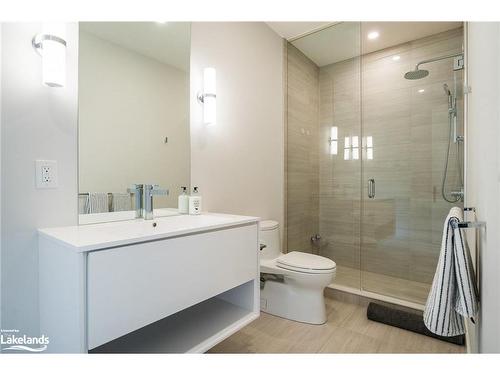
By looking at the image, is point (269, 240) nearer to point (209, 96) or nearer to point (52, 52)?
point (209, 96)

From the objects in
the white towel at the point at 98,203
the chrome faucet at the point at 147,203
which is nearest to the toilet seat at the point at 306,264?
the chrome faucet at the point at 147,203

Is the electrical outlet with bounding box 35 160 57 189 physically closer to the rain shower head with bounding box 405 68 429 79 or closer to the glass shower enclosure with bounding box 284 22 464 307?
the glass shower enclosure with bounding box 284 22 464 307

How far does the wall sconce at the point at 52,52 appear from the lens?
1016mm

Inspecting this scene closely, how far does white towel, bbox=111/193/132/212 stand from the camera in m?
1.34

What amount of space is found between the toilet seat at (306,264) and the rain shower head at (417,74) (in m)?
1.86

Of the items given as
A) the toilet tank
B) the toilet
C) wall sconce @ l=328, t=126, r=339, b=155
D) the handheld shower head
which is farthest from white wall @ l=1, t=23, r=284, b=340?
the handheld shower head

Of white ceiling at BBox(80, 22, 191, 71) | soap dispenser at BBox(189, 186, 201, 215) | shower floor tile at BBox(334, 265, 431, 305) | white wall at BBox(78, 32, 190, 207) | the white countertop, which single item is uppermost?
white ceiling at BBox(80, 22, 191, 71)

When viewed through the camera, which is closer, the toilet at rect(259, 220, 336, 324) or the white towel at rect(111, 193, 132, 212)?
the white towel at rect(111, 193, 132, 212)

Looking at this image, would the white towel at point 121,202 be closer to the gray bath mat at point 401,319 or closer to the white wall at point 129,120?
the white wall at point 129,120

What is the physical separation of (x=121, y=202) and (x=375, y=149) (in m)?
2.27

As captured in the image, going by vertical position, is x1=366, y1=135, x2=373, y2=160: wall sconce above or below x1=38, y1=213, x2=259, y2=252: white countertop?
above

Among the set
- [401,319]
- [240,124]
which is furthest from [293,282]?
[240,124]

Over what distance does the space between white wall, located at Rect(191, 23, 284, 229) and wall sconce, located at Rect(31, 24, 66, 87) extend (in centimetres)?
76

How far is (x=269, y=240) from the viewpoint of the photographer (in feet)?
6.93
